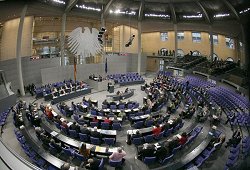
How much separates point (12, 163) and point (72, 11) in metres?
23.5

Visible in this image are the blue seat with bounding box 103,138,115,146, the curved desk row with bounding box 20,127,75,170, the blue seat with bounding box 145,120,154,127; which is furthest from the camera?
the blue seat with bounding box 145,120,154,127

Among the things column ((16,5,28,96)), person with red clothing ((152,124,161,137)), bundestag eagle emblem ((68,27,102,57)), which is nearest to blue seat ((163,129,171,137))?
person with red clothing ((152,124,161,137))

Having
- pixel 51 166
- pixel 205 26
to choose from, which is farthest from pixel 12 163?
pixel 205 26

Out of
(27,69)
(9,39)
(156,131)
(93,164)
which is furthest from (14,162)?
(27,69)

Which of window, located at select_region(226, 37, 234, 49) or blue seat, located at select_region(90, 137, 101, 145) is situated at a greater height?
window, located at select_region(226, 37, 234, 49)

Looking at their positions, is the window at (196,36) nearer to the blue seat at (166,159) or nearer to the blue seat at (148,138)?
the blue seat at (148,138)

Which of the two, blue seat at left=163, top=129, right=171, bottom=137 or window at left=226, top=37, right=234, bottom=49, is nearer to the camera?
blue seat at left=163, top=129, right=171, bottom=137

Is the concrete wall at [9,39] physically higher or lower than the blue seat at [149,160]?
higher

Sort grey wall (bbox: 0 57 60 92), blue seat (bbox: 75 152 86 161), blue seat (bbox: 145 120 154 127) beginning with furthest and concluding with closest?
1. grey wall (bbox: 0 57 60 92)
2. blue seat (bbox: 145 120 154 127)
3. blue seat (bbox: 75 152 86 161)

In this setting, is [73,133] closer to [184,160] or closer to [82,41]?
[184,160]

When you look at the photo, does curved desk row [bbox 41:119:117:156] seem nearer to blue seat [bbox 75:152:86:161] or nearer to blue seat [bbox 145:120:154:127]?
blue seat [bbox 75:152:86:161]

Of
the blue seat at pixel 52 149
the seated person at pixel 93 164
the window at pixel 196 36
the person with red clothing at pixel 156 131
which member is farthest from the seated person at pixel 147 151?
the window at pixel 196 36

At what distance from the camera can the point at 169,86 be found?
23375mm

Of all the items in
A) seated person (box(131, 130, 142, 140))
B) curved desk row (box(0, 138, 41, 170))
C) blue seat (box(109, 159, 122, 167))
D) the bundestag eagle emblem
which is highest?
the bundestag eagle emblem
